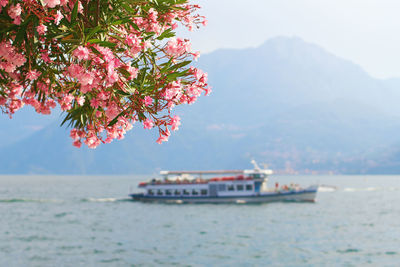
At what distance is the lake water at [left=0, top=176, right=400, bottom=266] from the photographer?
33125 mm

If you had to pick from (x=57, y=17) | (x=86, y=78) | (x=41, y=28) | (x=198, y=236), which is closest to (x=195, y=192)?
(x=198, y=236)

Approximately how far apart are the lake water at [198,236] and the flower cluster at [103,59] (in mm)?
25425

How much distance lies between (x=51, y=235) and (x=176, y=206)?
90.1 ft

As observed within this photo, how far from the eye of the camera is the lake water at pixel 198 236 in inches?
1304

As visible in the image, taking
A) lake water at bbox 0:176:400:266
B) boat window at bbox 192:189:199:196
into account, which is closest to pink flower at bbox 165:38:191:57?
lake water at bbox 0:176:400:266

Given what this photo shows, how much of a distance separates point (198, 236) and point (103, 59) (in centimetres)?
3967

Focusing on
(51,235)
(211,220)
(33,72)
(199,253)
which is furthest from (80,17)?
(211,220)

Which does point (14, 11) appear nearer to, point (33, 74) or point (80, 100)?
point (33, 74)

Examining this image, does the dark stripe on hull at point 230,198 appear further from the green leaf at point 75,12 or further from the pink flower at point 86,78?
the green leaf at point 75,12

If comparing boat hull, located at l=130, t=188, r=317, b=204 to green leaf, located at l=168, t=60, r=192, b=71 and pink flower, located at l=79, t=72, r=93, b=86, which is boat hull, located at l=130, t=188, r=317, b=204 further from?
pink flower, located at l=79, t=72, r=93, b=86

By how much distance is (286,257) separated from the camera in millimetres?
34031

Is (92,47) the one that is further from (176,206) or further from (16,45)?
(176,206)

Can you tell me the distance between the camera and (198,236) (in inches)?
1731

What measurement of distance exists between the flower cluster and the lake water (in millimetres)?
25425
